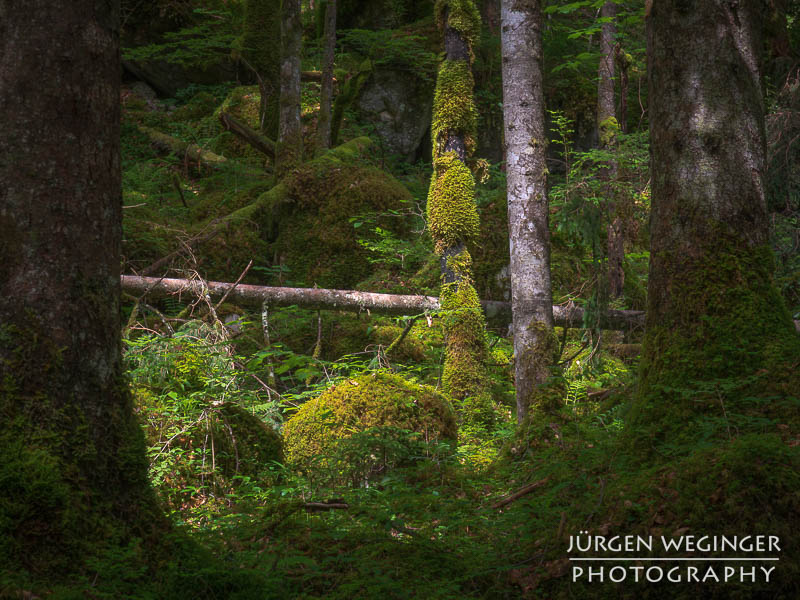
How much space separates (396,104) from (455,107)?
453 inches

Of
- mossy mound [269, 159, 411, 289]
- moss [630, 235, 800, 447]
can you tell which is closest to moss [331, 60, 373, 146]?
mossy mound [269, 159, 411, 289]

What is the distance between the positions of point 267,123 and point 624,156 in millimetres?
8854

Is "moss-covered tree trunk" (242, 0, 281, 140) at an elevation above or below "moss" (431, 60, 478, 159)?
above

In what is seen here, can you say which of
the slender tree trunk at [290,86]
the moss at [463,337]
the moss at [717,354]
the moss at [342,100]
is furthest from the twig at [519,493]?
the moss at [342,100]

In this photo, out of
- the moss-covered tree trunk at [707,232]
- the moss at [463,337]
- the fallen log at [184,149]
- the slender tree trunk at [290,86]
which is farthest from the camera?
the fallen log at [184,149]

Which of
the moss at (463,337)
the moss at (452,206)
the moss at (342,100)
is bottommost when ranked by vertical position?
the moss at (463,337)

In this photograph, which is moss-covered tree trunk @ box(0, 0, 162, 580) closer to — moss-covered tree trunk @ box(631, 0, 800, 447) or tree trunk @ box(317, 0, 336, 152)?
moss-covered tree trunk @ box(631, 0, 800, 447)

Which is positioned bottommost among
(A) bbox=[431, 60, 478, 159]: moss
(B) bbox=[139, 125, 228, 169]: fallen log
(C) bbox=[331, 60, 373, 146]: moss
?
(A) bbox=[431, 60, 478, 159]: moss

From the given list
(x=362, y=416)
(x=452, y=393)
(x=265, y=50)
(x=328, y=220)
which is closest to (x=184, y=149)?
(x=265, y=50)

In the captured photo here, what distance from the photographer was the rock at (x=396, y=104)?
2000 centimetres

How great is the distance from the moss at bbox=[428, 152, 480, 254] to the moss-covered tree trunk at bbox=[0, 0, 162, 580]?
20.2ft

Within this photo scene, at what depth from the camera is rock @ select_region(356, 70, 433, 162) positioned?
20000mm

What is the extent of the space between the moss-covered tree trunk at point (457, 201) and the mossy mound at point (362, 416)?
1812 millimetres

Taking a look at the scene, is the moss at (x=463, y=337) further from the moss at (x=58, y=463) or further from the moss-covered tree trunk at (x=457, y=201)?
the moss at (x=58, y=463)
